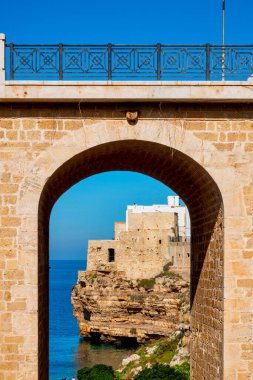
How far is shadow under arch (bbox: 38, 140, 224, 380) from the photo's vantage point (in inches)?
356

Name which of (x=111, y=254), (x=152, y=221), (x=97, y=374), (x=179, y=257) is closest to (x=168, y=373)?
(x=97, y=374)

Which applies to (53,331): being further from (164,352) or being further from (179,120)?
(179,120)

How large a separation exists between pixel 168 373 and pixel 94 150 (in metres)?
14.7

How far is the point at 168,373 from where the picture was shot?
854 inches

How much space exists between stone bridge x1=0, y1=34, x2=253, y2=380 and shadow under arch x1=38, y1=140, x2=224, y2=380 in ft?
0.29

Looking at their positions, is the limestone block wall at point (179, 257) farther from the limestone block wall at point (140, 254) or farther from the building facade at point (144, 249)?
the limestone block wall at point (140, 254)

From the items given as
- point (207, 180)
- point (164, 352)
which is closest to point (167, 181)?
point (207, 180)

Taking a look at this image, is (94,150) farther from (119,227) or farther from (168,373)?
(119,227)

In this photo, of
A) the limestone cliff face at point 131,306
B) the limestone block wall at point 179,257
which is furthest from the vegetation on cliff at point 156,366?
the limestone block wall at point 179,257

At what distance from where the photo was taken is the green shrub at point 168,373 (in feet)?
69.7

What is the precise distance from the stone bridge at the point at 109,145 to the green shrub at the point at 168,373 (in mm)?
12780

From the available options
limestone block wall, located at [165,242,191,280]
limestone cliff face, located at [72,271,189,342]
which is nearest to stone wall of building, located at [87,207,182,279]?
limestone block wall, located at [165,242,191,280]

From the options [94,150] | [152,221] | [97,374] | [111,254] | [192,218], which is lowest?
[97,374]

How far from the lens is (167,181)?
11484 millimetres
